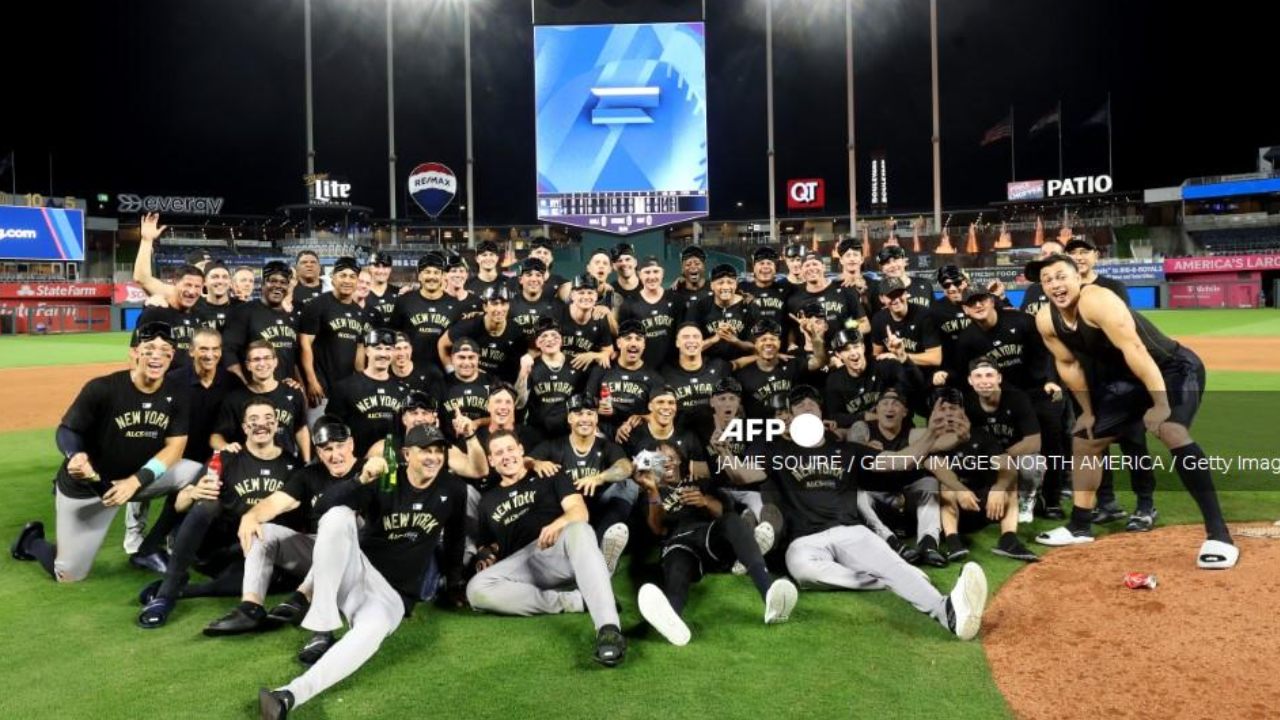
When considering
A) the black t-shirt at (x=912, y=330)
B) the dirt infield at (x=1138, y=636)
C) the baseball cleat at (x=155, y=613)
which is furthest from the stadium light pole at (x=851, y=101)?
the baseball cleat at (x=155, y=613)

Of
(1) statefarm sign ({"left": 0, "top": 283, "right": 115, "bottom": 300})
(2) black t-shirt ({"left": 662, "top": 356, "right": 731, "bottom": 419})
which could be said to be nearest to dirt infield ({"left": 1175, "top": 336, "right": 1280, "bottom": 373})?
(2) black t-shirt ({"left": 662, "top": 356, "right": 731, "bottom": 419})

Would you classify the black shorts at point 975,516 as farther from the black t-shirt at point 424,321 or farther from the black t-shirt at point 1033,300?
the black t-shirt at point 424,321

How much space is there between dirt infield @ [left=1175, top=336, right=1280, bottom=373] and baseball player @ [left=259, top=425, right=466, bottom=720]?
60.2ft

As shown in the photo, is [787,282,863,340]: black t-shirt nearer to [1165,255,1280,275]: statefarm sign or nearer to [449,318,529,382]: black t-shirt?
[449,318,529,382]: black t-shirt

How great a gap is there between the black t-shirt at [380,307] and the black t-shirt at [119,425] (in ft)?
7.40

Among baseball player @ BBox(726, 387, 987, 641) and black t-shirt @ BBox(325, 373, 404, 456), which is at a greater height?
black t-shirt @ BBox(325, 373, 404, 456)

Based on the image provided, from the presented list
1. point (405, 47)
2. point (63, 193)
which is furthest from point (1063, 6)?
point (63, 193)

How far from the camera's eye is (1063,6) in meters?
57.8

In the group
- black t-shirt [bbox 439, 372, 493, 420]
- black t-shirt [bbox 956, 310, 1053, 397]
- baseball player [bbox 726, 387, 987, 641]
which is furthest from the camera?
black t-shirt [bbox 956, 310, 1053, 397]

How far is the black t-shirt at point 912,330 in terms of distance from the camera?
7988 mm

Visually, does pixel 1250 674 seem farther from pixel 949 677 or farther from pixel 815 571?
pixel 815 571

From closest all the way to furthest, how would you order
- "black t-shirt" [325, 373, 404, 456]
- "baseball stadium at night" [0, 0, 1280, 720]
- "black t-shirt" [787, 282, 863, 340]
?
"baseball stadium at night" [0, 0, 1280, 720]
"black t-shirt" [325, 373, 404, 456]
"black t-shirt" [787, 282, 863, 340]

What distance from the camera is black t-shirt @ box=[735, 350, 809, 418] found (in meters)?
7.24

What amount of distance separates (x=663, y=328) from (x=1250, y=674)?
539cm
